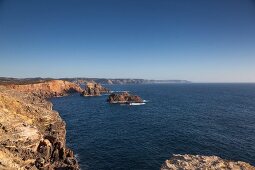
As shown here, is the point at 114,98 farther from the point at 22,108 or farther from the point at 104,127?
the point at 22,108

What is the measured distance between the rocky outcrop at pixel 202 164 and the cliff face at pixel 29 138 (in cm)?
2093

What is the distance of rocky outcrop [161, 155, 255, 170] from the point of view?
21172mm

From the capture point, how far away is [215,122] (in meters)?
87.9

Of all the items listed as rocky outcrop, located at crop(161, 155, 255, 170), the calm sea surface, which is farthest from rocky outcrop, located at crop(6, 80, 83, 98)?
rocky outcrop, located at crop(161, 155, 255, 170)

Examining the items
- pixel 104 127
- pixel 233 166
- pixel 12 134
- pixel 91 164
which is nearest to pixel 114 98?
pixel 104 127

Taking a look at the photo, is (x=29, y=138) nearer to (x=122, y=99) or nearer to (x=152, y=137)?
(x=152, y=137)

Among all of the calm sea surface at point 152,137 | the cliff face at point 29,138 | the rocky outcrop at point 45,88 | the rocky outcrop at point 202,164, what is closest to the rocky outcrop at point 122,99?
the calm sea surface at point 152,137

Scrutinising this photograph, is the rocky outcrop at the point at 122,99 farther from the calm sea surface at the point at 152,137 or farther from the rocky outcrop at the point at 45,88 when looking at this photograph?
the rocky outcrop at the point at 45,88

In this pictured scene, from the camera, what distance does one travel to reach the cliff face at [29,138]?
34.2 meters

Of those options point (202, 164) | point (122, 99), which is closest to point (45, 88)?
point (122, 99)

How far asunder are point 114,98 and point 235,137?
8716 centimetres

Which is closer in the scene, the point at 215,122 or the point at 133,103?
the point at 215,122

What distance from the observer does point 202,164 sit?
2178 cm

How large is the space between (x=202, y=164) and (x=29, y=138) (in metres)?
27.7
